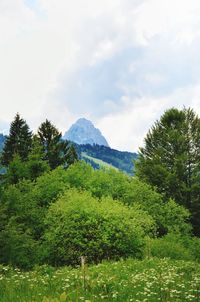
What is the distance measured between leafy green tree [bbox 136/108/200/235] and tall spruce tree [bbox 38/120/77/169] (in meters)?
11.6

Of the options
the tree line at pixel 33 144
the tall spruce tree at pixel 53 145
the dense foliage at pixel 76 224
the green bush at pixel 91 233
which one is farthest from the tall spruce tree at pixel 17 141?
the green bush at pixel 91 233

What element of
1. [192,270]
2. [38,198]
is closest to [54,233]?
[38,198]

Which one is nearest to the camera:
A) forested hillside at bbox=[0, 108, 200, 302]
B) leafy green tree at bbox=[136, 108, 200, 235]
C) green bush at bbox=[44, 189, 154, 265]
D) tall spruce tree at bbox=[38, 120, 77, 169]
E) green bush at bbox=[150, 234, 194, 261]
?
forested hillside at bbox=[0, 108, 200, 302]

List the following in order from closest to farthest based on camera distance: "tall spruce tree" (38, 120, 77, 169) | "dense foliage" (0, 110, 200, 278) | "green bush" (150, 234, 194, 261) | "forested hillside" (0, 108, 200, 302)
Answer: "forested hillside" (0, 108, 200, 302) → "dense foliage" (0, 110, 200, 278) → "green bush" (150, 234, 194, 261) → "tall spruce tree" (38, 120, 77, 169)

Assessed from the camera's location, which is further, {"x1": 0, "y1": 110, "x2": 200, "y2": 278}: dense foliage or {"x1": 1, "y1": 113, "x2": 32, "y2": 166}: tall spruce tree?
{"x1": 1, "y1": 113, "x2": 32, "y2": 166}: tall spruce tree

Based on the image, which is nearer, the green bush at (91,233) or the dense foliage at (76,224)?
the dense foliage at (76,224)

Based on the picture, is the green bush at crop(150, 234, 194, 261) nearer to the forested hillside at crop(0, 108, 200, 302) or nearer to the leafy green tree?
the forested hillside at crop(0, 108, 200, 302)

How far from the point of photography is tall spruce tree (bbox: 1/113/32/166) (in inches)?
2233

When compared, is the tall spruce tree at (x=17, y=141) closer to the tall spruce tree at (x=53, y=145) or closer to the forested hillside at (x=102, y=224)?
the forested hillside at (x=102, y=224)

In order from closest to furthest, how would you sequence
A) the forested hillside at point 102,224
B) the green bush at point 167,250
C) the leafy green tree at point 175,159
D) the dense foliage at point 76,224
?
the forested hillside at point 102,224 < the dense foliage at point 76,224 < the green bush at point 167,250 < the leafy green tree at point 175,159

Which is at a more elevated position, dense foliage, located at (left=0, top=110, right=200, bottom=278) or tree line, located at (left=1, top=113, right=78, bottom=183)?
tree line, located at (left=1, top=113, right=78, bottom=183)

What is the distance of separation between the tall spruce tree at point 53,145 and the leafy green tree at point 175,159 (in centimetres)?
1158

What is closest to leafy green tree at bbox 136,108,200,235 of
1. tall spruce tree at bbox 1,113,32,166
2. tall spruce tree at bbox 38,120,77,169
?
tall spruce tree at bbox 38,120,77,169

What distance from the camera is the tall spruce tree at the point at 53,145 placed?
60750 millimetres
